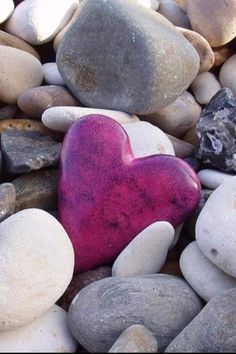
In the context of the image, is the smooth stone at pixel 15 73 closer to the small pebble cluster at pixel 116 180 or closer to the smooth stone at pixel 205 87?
the small pebble cluster at pixel 116 180

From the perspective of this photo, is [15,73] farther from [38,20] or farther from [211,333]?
[211,333]

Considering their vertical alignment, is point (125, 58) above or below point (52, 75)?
above

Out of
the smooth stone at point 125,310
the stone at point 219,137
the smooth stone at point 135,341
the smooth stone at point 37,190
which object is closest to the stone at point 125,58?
the stone at point 219,137

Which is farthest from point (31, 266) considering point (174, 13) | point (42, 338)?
point (174, 13)

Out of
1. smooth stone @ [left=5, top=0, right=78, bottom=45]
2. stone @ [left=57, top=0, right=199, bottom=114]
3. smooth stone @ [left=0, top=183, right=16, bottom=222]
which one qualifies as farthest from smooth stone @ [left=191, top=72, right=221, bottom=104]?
smooth stone @ [left=0, top=183, right=16, bottom=222]

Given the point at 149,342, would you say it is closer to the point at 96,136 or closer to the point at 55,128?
the point at 96,136
